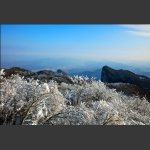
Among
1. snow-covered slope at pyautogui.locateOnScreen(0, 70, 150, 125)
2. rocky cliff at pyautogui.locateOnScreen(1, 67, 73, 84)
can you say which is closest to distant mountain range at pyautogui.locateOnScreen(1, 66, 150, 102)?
rocky cliff at pyautogui.locateOnScreen(1, 67, 73, 84)

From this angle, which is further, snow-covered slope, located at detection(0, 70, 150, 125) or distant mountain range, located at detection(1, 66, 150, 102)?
distant mountain range, located at detection(1, 66, 150, 102)

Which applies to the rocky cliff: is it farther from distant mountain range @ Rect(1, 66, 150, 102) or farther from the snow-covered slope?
the snow-covered slope

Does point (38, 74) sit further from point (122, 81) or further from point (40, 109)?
point (122, 81)

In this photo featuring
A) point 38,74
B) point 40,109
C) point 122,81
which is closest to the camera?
point 40,109

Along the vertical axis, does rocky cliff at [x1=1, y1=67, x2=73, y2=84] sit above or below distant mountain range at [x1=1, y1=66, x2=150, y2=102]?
above

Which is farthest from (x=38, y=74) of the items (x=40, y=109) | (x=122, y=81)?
(x=122, y=81)

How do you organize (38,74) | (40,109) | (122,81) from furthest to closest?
(122,81) < (38,74) < (40,109)

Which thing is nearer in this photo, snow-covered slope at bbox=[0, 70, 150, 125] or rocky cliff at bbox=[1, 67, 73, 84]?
snow-covered slope at bbox=[0, 70, 150, 125]

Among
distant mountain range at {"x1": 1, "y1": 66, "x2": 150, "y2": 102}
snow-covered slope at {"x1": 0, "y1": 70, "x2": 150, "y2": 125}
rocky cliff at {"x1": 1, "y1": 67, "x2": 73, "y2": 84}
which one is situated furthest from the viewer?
distant mountain range at {"x1": 1, "y1": 66, "x2": 150, "y2": 102}

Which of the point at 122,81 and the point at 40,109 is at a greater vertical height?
the point at 40,109

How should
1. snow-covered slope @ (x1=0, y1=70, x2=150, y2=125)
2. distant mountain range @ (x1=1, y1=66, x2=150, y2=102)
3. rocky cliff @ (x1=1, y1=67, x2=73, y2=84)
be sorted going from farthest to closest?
distant mountain range @ (x1=1, y1=66, x2=150, y2=102) → rocky cliff @ (x1=1, y1=67, x2=73, y2=84) → snow-covered slope @ (x1=0, y1=70, x2=150, y2=125)

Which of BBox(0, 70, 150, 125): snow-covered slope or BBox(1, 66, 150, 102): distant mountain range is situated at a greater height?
BBox(0, 70, 150, 125): snow-covered slope
